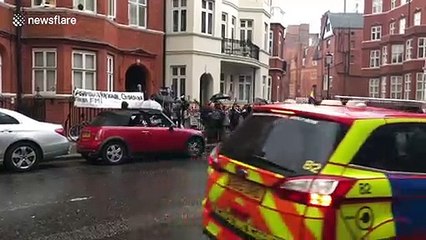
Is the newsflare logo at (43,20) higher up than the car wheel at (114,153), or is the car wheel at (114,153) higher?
the newsflare logo at (43,20)

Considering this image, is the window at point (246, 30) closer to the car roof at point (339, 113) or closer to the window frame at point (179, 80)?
the window frame at point (179, 80)

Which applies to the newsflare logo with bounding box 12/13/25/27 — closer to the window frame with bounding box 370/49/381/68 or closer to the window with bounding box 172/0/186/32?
the window with bounding box 172/0/186/32

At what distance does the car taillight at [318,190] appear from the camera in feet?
12.4

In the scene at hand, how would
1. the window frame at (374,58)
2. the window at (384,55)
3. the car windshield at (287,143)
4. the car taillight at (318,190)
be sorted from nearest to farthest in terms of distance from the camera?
the car taillight at (318,190), the car windshield at (287,143), the window at (384,55), the window frame at (374,58)

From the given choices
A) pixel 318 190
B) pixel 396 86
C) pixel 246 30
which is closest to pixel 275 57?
pixel 246 30

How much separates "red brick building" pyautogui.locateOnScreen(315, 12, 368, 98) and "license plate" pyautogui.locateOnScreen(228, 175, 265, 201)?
63.0m

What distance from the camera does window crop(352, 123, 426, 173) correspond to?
4031 mm

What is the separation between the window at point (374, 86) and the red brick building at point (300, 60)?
1351 inches

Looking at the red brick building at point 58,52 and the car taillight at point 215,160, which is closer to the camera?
the car taillight at point 215,160

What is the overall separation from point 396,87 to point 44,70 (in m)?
45.1

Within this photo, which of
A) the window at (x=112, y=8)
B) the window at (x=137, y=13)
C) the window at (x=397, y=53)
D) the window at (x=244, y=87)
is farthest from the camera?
the window at (x=397, y=53)

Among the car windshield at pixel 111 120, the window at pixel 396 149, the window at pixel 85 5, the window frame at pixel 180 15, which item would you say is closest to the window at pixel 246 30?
the window frame at pixel 180 15

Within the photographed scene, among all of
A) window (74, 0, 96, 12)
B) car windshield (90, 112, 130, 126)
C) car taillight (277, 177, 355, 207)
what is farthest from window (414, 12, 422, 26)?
car taillight (277, 177, 355, 207)

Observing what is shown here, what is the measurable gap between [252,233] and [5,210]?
193 inches
